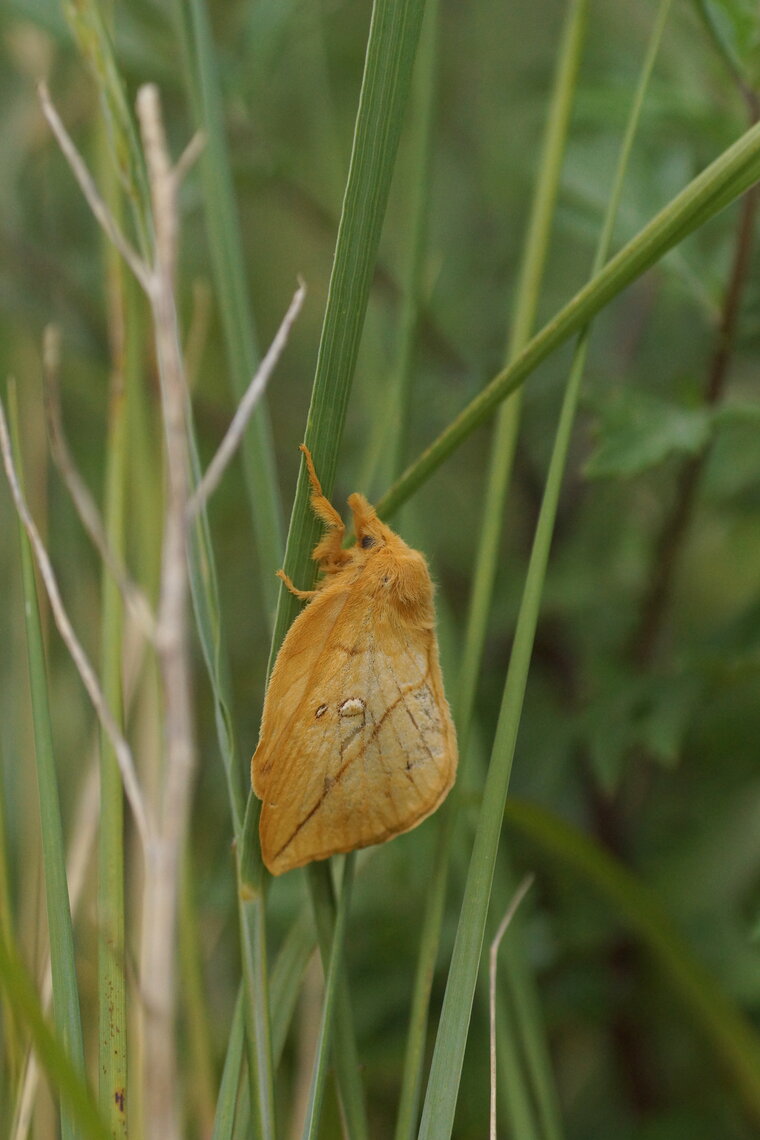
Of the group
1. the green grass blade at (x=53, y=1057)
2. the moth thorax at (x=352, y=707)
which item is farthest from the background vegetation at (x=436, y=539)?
the moth thorax at (x=352, y=707)

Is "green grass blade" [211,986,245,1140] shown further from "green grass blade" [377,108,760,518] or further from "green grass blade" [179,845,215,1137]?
"green grass blade" [377,108,760,518]

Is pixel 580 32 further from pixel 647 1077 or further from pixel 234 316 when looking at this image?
pixel 647 1077

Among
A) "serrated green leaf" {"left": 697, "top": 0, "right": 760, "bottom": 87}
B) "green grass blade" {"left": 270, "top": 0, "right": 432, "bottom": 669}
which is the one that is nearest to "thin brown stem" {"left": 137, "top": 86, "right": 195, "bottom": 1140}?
"green grass blade" {"left": 270, "top": 0, "right": 432, "bottom": 669}

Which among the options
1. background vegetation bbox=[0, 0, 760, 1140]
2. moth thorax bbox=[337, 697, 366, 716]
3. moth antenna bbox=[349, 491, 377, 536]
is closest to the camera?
background vegetation bbox=[0, 0, 760, 1140]

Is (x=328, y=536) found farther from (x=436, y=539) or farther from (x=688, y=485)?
(x=436, y=539)

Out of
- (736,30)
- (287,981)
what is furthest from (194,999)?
(736,30)

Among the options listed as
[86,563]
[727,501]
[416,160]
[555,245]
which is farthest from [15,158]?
[727,501]
